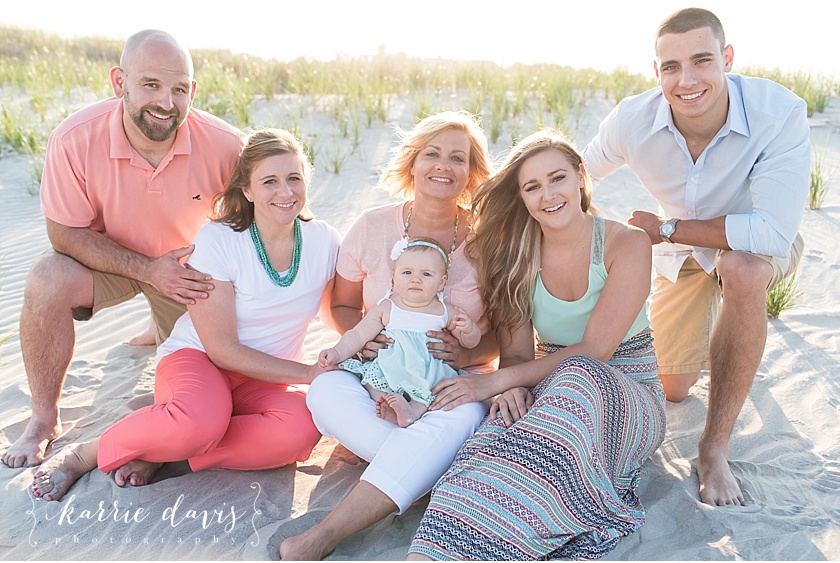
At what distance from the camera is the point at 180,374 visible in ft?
11.5

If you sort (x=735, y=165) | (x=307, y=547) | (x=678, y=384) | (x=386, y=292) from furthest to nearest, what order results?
(x=678, y=384) → (x=735, y=165) → (x=386, y=292) → (x=307, y=547)

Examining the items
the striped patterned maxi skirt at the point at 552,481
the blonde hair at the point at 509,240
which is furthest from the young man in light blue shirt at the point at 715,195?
the blonde hair at the point at 509,240

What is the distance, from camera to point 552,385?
307 cm

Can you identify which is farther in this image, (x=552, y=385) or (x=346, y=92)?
(x=346, y=92)

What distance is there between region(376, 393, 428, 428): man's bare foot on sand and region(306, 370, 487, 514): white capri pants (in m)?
0.03

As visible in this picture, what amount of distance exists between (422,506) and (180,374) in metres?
1.27

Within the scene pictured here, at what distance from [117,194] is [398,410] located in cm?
206

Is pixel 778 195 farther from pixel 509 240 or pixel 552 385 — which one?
pixel 552 385

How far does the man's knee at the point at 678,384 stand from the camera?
14.1ft

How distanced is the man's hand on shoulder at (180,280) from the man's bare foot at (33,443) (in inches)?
35.1

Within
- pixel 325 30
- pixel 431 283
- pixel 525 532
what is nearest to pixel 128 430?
pixel 431 283

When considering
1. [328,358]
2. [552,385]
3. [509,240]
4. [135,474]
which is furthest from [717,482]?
[135,474]

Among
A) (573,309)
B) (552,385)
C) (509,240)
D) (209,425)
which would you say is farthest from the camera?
(509,240)

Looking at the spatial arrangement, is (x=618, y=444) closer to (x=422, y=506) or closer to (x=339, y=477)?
(x=422, y=506)
